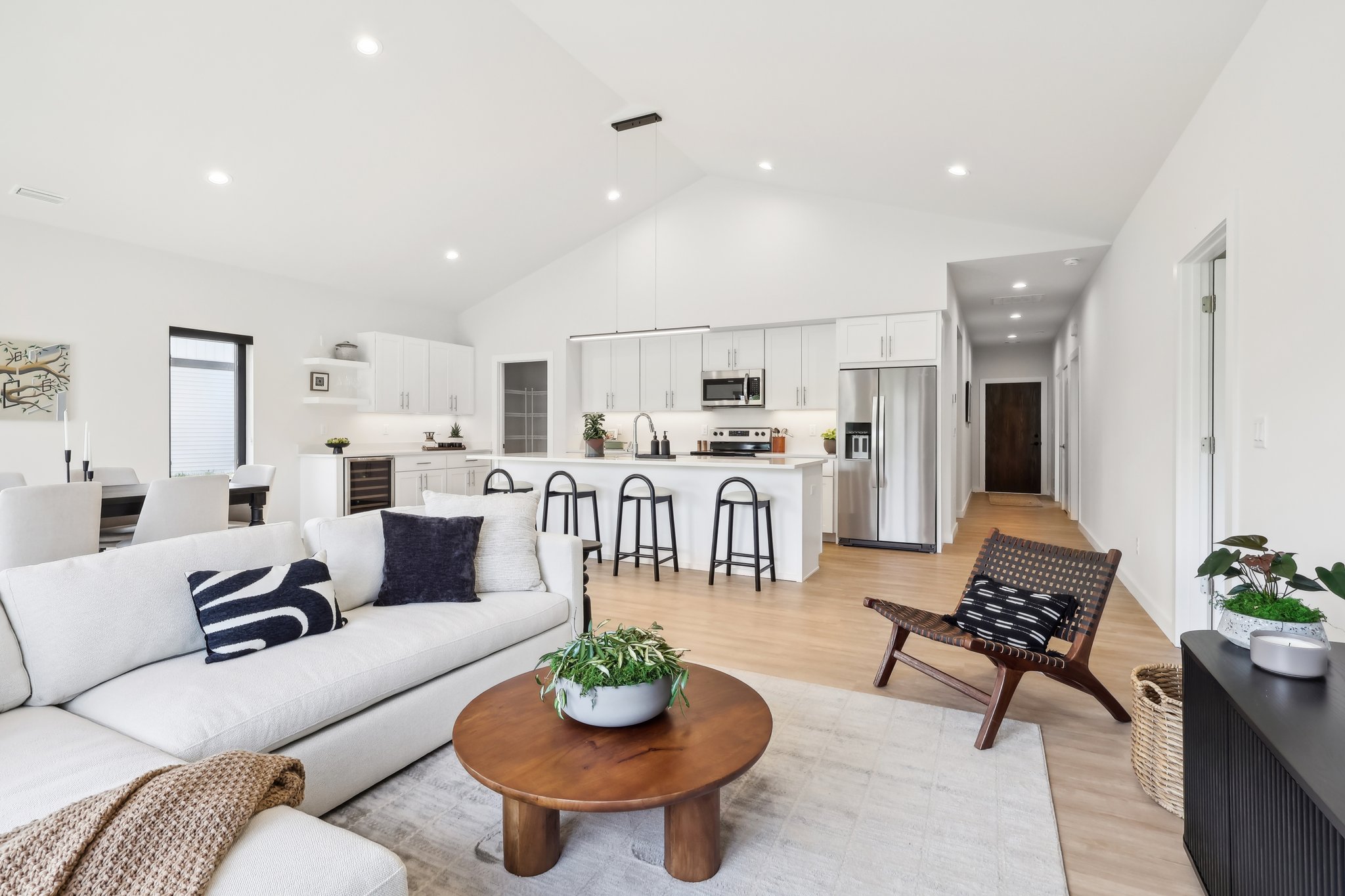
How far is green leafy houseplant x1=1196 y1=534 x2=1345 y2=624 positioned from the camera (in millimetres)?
1541

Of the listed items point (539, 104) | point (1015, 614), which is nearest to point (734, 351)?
point (539, 104)

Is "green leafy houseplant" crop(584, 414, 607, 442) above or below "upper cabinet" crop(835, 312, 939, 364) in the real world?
below

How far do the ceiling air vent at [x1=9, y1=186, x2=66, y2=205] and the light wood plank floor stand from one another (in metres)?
4.61

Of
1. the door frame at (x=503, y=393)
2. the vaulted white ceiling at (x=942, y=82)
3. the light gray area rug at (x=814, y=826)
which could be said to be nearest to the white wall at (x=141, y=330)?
the door frame at (x=503, y=393)

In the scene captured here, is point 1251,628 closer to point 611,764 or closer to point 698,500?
point 611,764

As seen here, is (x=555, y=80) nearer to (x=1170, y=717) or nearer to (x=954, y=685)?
(x=954, y=685)

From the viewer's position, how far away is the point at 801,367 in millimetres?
6863

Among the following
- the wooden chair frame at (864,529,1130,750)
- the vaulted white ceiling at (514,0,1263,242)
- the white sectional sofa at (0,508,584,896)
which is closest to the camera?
the white sectional sofa at (0,508,584,896)

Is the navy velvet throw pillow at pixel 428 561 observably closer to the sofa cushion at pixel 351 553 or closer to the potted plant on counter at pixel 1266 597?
the sofa cushion at pixel 351 553

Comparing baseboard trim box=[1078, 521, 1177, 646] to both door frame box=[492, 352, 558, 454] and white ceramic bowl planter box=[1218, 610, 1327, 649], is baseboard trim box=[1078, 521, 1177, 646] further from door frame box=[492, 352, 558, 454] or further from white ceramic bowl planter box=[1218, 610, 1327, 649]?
door frame box=[492, 352, 558, 454]

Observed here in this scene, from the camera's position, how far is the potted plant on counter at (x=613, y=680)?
1668mm

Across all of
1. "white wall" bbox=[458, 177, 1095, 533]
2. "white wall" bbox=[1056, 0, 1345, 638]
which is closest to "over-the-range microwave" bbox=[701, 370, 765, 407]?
"white wall" bbox=[458, 177, 1095, 533]

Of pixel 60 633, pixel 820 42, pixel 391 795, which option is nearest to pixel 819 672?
pixel 391 795

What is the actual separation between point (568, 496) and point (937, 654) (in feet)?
10.4
